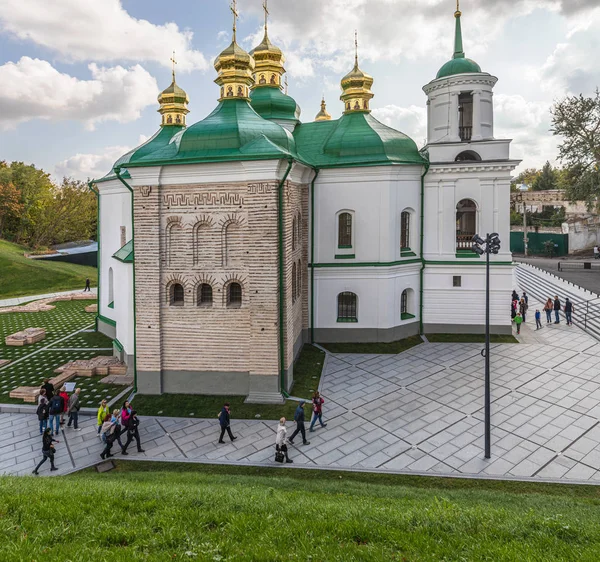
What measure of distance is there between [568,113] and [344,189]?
30.1m

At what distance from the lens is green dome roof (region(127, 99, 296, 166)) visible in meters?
12.9

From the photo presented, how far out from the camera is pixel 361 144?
1852 cm

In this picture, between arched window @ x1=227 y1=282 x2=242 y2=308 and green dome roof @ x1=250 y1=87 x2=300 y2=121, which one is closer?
arched window @ x1=227 y1=282 x2=242 y2=308

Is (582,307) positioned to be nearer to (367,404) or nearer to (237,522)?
(367,404)

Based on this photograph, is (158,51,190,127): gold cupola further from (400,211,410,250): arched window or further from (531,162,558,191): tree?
(531,162,558,191): tree

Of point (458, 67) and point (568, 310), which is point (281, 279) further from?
point (568, 310)

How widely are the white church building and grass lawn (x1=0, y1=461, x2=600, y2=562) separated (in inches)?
255

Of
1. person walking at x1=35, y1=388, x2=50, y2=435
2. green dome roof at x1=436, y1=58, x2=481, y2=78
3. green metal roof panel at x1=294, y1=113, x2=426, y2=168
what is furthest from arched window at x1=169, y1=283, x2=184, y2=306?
green dome roof at x1=436, y1=58, x2=481, y2=78

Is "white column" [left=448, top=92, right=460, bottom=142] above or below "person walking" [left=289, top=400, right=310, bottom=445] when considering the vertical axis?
above

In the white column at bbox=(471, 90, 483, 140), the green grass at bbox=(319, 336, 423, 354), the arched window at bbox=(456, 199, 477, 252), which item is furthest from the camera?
the arched window at bbox=(456, 199, 477, 252)

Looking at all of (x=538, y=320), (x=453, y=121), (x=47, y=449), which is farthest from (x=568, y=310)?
(x=47, y=449)

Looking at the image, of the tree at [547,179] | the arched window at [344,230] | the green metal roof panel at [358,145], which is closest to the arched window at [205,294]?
the arched window at [344,230]

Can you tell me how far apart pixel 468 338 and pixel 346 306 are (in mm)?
5488

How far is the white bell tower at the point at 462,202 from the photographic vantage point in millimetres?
19234
